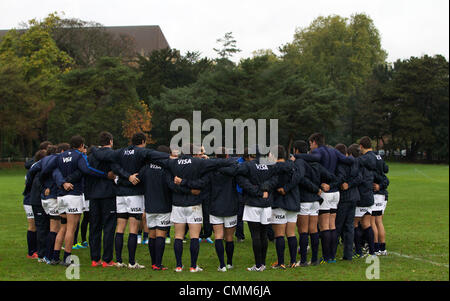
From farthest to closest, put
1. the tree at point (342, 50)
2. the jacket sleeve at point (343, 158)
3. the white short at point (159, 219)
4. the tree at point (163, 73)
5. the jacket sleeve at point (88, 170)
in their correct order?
the tree at point (342, 50)
the tree at point (163, 73)
the jacket sleeve at point (343, 158)
the jacket sleeve at point (88, 170)
the white short at point (159, 219)

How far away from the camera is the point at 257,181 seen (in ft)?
28.6

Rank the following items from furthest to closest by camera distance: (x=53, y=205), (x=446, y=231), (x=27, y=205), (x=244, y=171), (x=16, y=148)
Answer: (x=16, y=148), (x=446, y=231), (x=27, y=205), (x=53, y=205), (x=244, y=171)

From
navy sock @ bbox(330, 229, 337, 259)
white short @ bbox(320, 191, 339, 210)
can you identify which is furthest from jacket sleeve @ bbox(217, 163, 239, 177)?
navy sock @ bbox(330, 229, 337, 259)

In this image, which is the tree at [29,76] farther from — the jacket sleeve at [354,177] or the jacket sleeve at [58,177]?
the jacket sleeve at [354,177]

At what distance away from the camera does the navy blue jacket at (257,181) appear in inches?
339

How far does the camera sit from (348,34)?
8119 cm

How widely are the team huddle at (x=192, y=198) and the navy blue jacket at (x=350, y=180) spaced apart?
0.02m

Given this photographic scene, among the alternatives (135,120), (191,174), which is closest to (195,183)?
(191,174)

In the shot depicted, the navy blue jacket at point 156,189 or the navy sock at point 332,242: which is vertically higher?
the navy blue jacket at point 156,189

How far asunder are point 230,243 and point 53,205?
11.6ft

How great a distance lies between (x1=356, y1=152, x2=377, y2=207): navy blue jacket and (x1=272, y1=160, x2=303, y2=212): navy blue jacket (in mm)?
1925

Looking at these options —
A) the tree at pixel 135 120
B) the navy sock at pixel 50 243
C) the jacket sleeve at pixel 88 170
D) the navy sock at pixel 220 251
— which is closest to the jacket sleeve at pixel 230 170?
the navy sock at pixel 220 251
